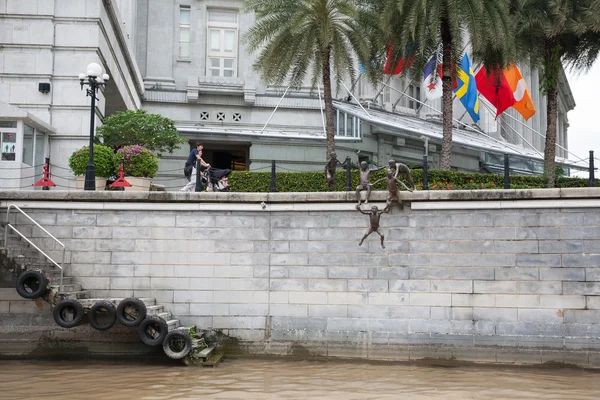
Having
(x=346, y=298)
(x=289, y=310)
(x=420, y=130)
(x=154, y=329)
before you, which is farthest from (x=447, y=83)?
(x=154, y=329)

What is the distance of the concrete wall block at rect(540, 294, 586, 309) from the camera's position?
60.5 feet

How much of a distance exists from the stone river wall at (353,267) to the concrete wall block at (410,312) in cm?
3

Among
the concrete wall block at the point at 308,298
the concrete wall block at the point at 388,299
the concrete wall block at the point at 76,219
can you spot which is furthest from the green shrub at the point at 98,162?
the concrete wall block at the point at 388,299

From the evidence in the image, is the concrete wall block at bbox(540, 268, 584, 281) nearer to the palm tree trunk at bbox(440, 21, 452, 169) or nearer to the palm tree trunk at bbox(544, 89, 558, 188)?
the palm tree trunk at bbox(544, 89, 558, 188)

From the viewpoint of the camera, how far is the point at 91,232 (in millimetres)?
19984

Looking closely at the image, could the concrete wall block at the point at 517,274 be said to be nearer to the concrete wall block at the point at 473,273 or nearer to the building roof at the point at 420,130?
the concrete wall block at the point at 473,273

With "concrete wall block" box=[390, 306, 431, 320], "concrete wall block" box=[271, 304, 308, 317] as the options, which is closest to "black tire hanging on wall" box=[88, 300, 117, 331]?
"concrete wall block" box=[271, 304, 308, 317]

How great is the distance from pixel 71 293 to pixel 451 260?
30.1 ft

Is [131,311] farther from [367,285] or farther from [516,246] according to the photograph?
[516,246]

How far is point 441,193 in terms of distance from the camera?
19.3 meters

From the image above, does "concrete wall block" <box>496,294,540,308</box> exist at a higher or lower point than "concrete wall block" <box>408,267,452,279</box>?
lower

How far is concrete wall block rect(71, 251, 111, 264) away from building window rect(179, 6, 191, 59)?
67.1 feet

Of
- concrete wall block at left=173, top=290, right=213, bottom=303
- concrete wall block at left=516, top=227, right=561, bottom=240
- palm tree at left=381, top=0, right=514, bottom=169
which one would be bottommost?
concrete wall block at left=173, top=290, right=213, bottom=303

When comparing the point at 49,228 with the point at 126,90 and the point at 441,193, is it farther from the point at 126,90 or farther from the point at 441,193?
the point at 126,90
